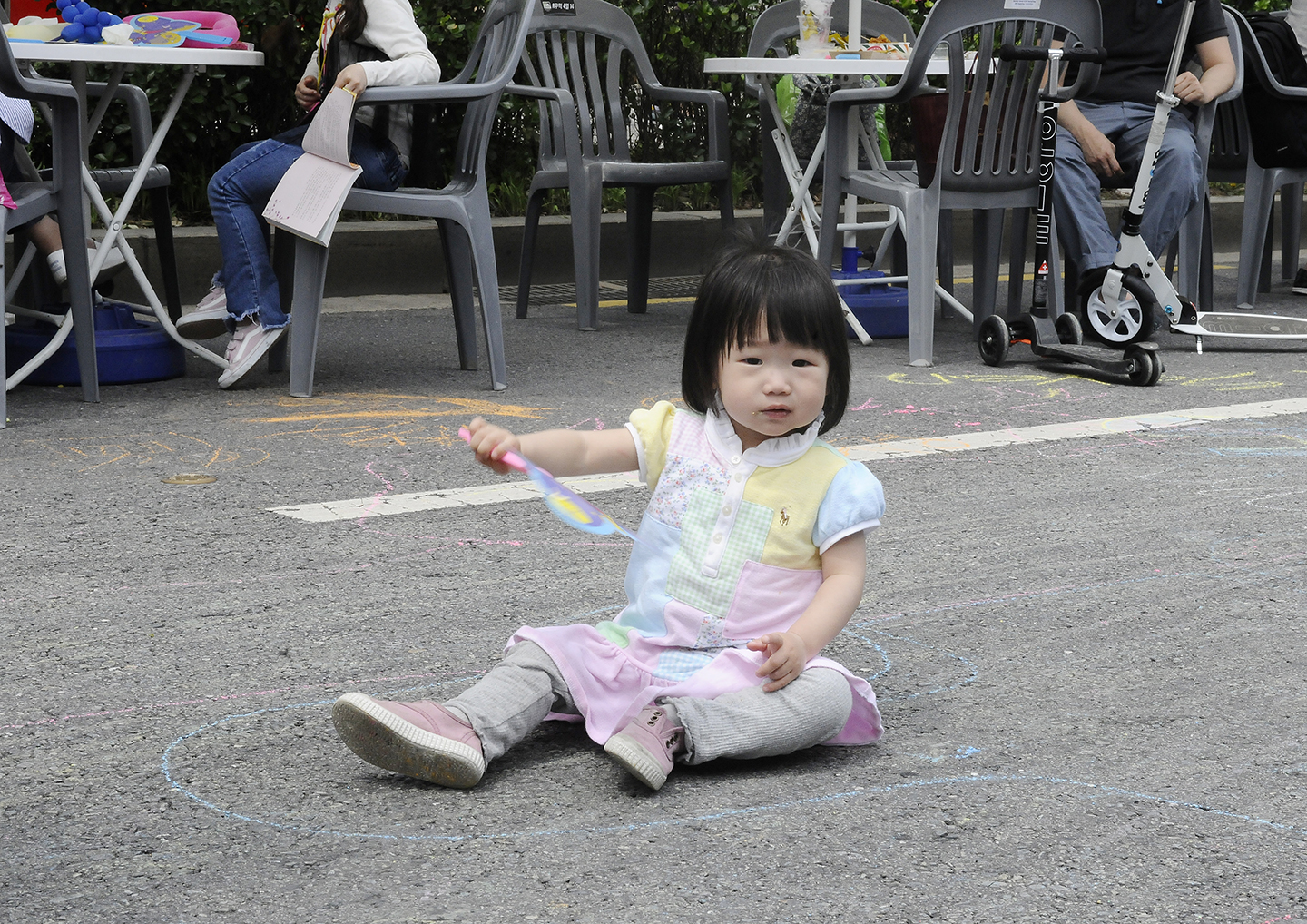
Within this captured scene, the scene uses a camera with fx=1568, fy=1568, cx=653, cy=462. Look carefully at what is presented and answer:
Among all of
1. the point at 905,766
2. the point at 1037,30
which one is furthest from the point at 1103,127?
the point at 905,766

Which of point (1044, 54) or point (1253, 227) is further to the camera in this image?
point (1253, 227)

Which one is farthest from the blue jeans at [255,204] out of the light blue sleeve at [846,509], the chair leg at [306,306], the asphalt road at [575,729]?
the light blue sleeve at [846,509]

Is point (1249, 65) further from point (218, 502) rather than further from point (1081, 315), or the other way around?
point (218, 502)

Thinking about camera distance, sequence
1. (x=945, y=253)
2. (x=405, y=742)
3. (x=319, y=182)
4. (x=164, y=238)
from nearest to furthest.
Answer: (x=405, y=742) < (x=319, y=182) < (x=164, y=238) < (x=945, y=253)

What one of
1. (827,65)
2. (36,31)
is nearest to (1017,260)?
(827,65)

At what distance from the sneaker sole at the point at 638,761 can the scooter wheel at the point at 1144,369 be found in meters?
3.47

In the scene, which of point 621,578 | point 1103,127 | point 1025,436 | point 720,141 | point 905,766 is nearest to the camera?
point 905,766

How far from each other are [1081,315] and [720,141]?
1.80 m

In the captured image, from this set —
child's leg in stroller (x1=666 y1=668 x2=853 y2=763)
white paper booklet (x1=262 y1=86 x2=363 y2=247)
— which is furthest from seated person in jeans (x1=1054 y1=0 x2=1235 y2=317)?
child's leg in stroller (x1=666 y1=668 x2=853 y2=763)

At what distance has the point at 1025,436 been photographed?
4.23 m

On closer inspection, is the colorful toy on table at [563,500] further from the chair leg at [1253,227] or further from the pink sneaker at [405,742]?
the chair leg at [1253,227]

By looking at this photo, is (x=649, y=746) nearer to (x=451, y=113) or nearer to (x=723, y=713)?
(x=723, y=713)

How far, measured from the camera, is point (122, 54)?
436 cm

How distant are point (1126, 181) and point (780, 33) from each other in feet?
5.74
